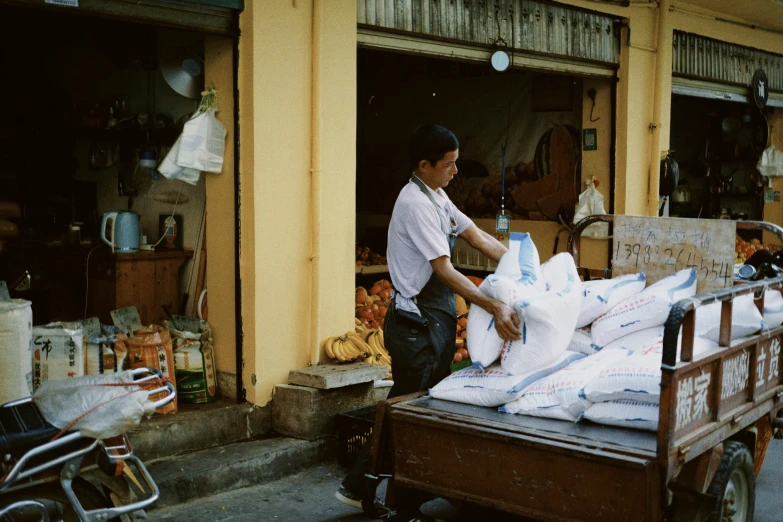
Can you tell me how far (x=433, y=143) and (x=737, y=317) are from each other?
5.90ft

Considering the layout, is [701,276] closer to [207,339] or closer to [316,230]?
[316,230]

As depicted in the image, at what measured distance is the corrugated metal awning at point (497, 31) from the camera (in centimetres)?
670

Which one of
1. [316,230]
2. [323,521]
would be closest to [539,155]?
[316,230]

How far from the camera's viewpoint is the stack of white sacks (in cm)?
379

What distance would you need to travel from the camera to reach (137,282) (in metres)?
7.04

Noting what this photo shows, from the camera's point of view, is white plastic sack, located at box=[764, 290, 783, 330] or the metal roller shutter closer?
white plastic sack, located at box=[764, 290, 783, 330]

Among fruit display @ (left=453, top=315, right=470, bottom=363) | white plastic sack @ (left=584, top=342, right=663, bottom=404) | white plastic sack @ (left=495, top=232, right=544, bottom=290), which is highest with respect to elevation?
white plastic sack @ (left=495, top=232, right=544, bottom=290)

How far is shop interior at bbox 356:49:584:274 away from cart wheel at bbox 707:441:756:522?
5.32 metres

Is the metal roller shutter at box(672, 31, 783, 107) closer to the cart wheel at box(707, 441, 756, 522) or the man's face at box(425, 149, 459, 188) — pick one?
the man's face at box(425, 149, 459, 188)

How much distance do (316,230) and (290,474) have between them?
1.75 metres

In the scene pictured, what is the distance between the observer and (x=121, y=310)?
22.4 ft

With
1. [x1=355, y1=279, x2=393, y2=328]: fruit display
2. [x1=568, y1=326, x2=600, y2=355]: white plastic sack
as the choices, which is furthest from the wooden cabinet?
[x1=568, y1=326, x2=600, y2=355]: white plastic sack

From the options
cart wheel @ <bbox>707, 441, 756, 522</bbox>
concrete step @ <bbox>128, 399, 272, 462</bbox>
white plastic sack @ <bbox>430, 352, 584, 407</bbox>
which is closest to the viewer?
cart wheel @ <bbox>707, 441, 756, 522</bbox>

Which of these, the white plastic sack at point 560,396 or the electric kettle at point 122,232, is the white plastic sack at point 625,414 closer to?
the white plastic sack at point 560,396
